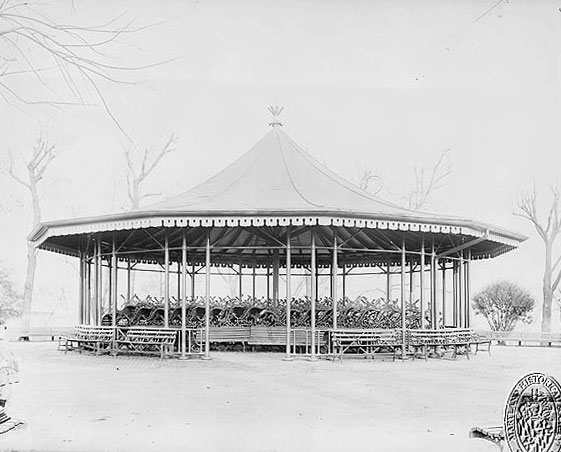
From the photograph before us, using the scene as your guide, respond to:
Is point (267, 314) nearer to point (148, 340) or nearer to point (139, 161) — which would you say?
point (148, 340)

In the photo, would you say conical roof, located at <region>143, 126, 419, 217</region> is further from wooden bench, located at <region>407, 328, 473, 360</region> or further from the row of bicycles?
wooden bench, located at <region>407, 328, 473, 360</region>

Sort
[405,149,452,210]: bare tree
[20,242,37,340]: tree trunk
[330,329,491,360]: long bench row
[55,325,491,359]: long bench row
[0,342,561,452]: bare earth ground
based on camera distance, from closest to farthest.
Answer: [0,342,561,452]: bare earth ground → [330,329,491,360]: long bench row → [55,325,491,359]: long bench row → [20,242,37,340]: tree trunk → [405,149,452,210]: bare tree

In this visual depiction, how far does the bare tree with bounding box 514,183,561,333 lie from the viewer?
1078 inches

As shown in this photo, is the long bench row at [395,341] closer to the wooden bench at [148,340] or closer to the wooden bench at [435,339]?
the wooden bench at [435,339]

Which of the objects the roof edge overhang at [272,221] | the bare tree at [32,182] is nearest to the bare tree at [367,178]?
the bare tree at [32,182]

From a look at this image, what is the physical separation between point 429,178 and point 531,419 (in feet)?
92.6

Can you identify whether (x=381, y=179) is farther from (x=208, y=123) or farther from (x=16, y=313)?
(x=16, y=313)

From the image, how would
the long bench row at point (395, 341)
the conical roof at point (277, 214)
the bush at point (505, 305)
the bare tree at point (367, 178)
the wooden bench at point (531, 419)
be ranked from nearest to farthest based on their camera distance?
1. the wooden bench at point (531, 419)
2. the conical roof at point (277, 214)
3. the long bench row at point (395, 341)
4. the bush at point (505, 305)
5. the bare tree at point (367, 178)

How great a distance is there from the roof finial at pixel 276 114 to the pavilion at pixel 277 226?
4 centimetres

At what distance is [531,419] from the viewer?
789cm

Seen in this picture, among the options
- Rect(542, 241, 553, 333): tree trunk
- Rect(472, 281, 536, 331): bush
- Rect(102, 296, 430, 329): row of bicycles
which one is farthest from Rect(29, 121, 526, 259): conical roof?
Rect(472, 281, 536, 331): bush

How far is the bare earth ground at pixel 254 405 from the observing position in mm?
8305

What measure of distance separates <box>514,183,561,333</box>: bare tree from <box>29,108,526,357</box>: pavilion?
503 centimetres

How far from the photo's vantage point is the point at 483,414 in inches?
386
